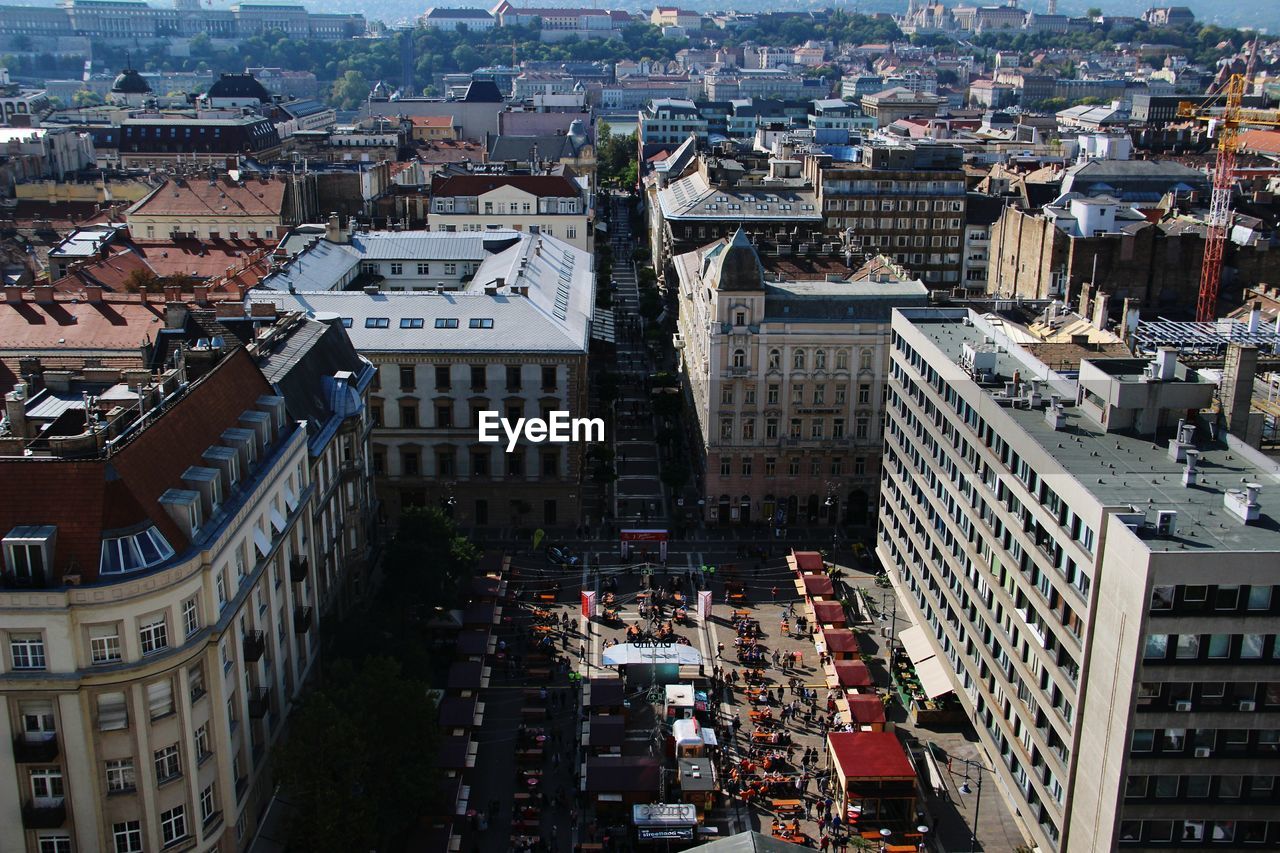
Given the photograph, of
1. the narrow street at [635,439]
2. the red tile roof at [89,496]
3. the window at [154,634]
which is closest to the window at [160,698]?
the window at [154,634]

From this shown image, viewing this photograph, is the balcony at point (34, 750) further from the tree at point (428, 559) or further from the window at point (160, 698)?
the tree at point (428, 559)

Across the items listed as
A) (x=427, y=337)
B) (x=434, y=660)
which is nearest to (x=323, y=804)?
(x=434, y=660)

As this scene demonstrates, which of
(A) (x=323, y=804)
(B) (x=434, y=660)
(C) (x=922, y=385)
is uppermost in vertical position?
(C) (x=922, y=385)

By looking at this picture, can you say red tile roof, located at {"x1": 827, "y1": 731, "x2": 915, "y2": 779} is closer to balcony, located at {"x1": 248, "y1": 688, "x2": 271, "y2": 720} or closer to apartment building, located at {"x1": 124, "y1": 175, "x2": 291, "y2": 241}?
balcony, located at {"x1": 248, "y1": 688, "x2": 271, "y2": 720}

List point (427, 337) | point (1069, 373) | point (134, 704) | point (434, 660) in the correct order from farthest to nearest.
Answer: point (427, 337) < point (434, 660) < point (1069, 373) < point (134, 704)

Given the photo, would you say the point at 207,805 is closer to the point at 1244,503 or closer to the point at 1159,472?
the point at 1159,472

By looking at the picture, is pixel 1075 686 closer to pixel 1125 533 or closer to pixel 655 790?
pixel 1125 533

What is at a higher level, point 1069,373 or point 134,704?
point 1069,373

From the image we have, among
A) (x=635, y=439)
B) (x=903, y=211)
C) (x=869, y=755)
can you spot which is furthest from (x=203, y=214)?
(x=869, y=755)
